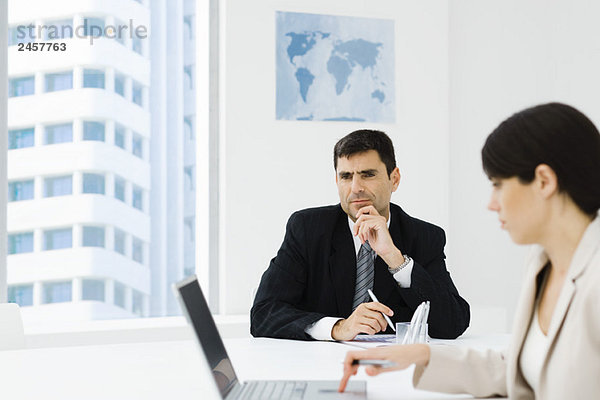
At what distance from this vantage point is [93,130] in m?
4.07

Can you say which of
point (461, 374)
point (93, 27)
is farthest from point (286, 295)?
point (93, 27)

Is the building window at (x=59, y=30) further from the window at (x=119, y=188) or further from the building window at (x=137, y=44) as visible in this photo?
the window at (x=119, y=188)

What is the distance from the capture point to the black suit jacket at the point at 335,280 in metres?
2.38

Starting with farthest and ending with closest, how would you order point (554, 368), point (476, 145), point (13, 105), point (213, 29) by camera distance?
point (476, 145)
point (213, 29)
point (13, 105)
point (554, 368)

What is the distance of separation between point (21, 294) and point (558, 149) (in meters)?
3.40

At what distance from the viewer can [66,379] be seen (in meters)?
A: 1.68

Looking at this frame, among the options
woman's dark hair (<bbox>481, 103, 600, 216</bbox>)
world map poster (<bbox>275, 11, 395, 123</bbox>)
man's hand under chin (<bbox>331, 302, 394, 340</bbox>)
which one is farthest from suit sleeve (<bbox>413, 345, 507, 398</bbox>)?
Result: world map poster (<bbox>275, 11, 395, 123</bbox>)

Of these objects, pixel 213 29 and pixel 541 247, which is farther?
pixel 213 29

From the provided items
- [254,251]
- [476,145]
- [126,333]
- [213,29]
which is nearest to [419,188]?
[476,145]

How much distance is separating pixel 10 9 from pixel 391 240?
2.67 meters

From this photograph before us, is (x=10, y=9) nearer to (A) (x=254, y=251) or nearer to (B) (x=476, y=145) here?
(A) (x=254, y=251)

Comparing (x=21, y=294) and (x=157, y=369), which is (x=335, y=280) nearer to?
(x=157, y=369)

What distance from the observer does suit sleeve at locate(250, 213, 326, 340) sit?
2357 mm

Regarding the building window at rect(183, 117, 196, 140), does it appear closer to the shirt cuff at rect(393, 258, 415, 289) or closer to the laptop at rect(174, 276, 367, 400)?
the shirt cuff at rect(393, 258, 415, 289)
